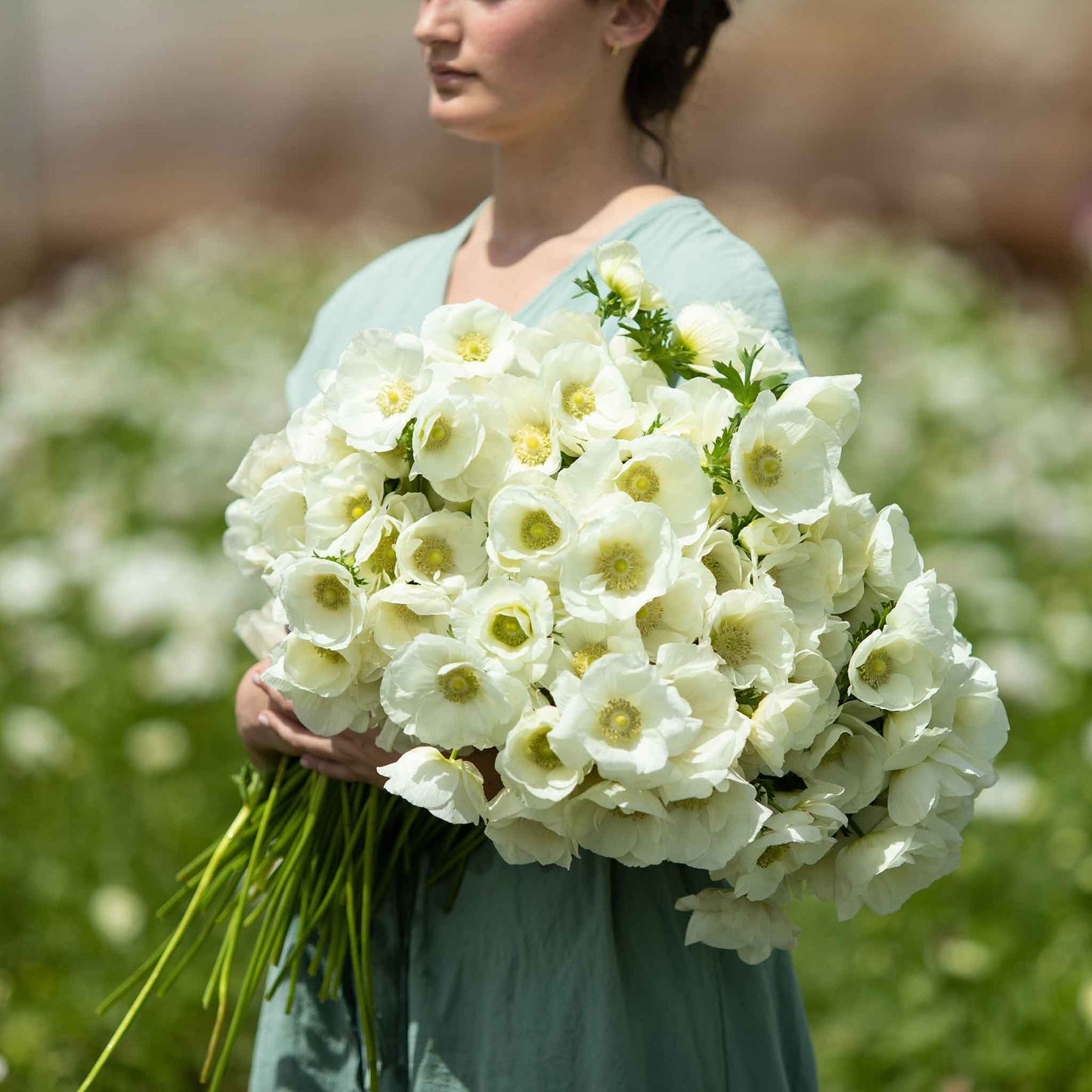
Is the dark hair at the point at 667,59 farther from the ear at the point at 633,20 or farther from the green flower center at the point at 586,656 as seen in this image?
the green flower center at the point at 586,656

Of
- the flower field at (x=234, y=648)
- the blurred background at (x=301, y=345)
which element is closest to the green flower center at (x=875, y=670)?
the blurred background at (x=301, y=345)

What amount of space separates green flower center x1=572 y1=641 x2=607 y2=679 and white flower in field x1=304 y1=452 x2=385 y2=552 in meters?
0.22

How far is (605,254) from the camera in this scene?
1.27 meters

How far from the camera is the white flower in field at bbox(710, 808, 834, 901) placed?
115cm

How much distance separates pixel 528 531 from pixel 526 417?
0.12m

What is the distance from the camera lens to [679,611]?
113 cm

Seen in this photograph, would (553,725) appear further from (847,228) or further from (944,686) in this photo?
(847,228)

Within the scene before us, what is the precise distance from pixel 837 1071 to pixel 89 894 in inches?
59.6

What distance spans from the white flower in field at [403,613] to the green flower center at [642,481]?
0.18m

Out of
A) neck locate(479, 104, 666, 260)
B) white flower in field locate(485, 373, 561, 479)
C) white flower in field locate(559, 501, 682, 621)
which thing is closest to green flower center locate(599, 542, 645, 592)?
white flower in field locate(559, 501, 682, 621)

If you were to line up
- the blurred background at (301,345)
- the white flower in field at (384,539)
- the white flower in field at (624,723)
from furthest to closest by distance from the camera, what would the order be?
the blurred background at (301,345), the white flower in field at (384,539), the white flower in field at (624,723)

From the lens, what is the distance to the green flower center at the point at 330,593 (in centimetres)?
118

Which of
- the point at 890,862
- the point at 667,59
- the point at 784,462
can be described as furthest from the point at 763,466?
the point at 667,59

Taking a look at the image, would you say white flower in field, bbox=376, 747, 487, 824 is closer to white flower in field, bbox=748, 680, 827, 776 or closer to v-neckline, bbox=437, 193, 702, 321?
white flower in field, bbox=748, 680, 827, 776
